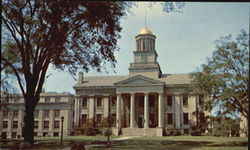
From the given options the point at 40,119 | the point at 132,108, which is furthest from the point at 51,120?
the point at 132,108

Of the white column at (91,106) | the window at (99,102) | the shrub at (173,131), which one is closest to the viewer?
the shrub at (173,131)

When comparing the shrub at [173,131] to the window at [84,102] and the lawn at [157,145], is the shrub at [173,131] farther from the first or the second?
the lawn at [157,145]

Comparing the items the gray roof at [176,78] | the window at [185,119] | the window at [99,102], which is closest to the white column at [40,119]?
the window at [99,102]

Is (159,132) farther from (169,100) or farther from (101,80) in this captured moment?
(101,80)

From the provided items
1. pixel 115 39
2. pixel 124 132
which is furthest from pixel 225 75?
pixel 124 132

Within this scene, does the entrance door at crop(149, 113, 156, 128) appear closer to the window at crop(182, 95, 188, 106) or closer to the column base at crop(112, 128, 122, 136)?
the window at crop(182, 95, 188, 106)

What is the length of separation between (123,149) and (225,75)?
33.9 feet

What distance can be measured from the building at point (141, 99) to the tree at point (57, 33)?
29224 millimetres

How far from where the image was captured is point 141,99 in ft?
184

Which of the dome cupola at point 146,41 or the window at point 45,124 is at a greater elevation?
the dome cupola at point 146,41

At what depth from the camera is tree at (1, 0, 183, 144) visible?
60.1ft

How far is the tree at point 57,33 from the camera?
60.1 ft

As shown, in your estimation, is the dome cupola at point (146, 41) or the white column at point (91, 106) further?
the dome cupola at point (146, 41)

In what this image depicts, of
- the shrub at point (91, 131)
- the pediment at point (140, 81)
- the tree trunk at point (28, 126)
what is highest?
the pediment at point (140, 81)
